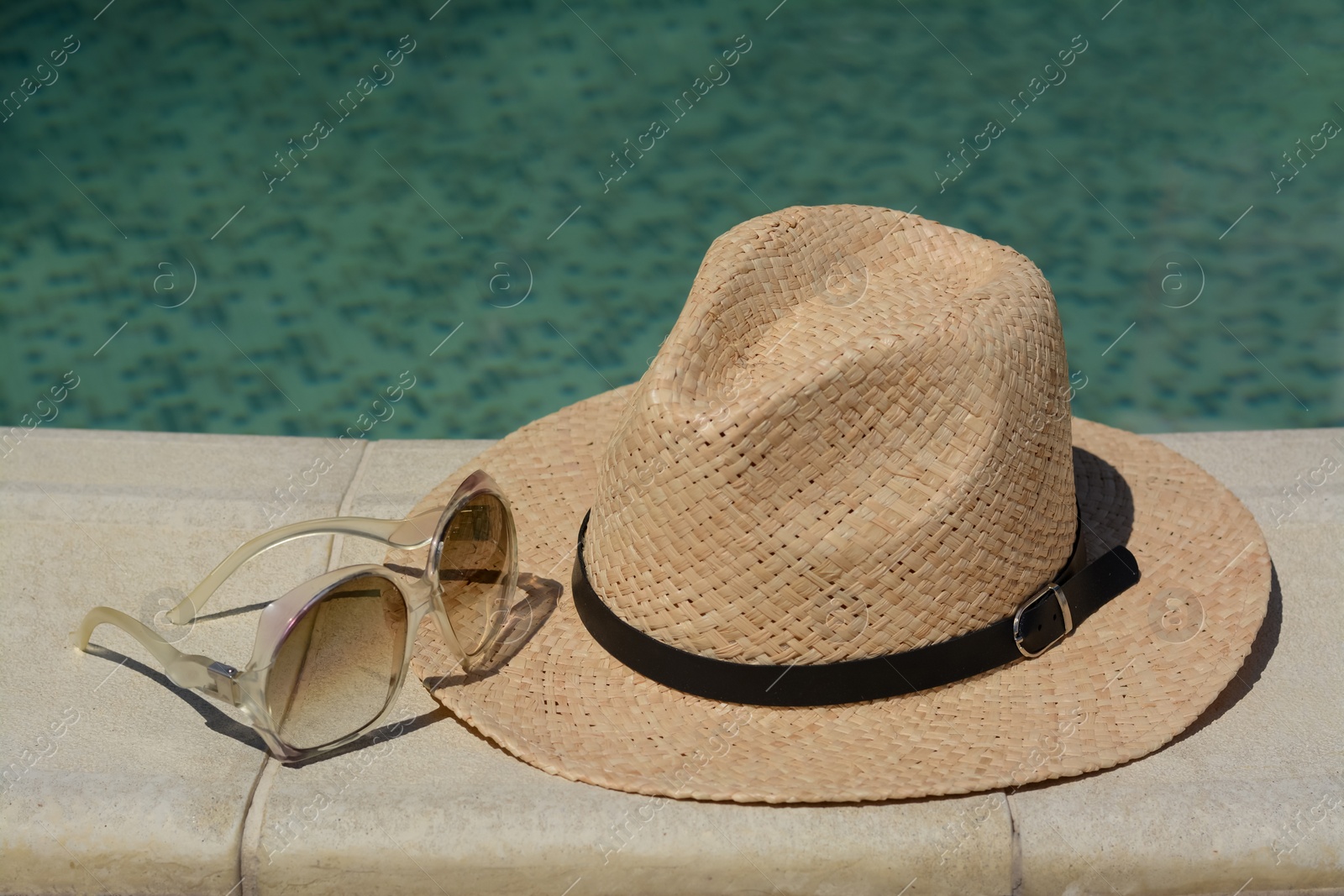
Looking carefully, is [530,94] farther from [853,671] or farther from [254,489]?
[853,671]

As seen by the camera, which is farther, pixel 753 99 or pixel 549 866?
pixel 753 99

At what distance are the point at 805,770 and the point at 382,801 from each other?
58 centimetres

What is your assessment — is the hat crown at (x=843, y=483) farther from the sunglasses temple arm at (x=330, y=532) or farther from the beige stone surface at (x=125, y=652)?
the beige stone surface at (x=125, y=652)

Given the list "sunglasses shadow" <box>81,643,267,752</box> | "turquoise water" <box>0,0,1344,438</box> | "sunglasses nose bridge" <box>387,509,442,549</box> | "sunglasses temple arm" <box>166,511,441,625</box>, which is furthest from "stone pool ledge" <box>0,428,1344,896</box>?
"turquoise water" <box>0,0,1344,438</box>

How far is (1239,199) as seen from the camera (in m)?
4.67

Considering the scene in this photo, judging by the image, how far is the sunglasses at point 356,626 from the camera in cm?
154

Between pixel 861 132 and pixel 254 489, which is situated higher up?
pixel 254 489

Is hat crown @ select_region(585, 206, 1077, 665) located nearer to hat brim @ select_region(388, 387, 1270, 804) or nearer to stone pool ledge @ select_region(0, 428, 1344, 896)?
hat brim @ select_region(388, 387, 1270, 804)

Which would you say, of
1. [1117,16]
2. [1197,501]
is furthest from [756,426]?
[1117,16]

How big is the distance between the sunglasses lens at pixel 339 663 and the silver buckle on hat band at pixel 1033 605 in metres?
0.89

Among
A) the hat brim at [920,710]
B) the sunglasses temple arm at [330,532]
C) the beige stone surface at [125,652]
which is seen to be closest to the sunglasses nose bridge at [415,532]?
the sunglasses temple arm at [330,532]

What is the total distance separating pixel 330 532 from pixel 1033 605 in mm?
1099

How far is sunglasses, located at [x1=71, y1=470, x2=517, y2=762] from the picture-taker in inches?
60.7

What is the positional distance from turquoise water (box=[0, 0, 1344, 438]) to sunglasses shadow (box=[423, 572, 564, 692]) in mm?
2206
